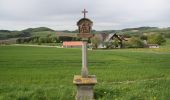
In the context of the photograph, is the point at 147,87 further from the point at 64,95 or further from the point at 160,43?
the point at 160,43

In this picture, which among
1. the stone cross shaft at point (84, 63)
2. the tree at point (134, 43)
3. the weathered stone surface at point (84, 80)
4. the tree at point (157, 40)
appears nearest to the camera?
the weathered stone surface at point (84, 80)

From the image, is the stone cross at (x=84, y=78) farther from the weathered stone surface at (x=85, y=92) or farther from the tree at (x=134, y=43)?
the tree at (x=134, y=43)

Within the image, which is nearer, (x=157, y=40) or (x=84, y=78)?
(x=84, y=78)

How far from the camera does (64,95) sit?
1233 cm

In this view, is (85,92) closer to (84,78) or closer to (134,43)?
(84,78)

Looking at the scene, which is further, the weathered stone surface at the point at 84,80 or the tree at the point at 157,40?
the tree at the point at 157,40

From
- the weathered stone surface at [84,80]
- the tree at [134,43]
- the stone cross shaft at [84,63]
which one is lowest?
the tree at [134,43]

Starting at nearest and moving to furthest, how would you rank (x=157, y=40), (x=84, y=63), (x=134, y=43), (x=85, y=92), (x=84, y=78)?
(x=85, y=92)
(x=84, y=78)
(x=84, y=63)
(x=134, y=43)
(x=157, y=40)

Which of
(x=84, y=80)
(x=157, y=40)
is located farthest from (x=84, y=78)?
(x=157, y=40)

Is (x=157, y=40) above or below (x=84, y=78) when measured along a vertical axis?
below

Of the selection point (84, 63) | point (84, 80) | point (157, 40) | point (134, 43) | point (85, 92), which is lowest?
point (134, 43)

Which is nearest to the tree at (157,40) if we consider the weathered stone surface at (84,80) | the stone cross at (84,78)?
the stone cross at (84,78)

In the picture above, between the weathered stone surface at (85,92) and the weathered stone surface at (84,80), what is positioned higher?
the weathered stone surface at (84,80)

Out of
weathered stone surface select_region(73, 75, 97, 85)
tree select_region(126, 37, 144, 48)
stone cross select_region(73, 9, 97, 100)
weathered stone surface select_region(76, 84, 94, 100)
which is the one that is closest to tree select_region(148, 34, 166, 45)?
tree select_region(126, 37, 144, 48)
